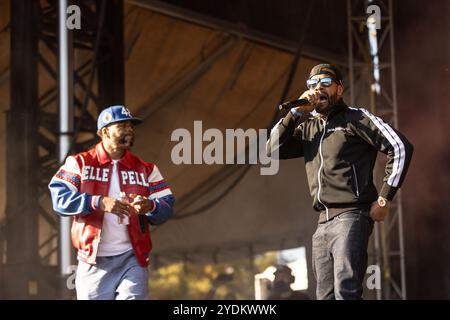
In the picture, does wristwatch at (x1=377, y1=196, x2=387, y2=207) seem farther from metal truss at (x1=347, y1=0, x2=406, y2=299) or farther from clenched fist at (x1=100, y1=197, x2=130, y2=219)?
metal truss at (x1=347, y1=0, x2=406, y2=299)

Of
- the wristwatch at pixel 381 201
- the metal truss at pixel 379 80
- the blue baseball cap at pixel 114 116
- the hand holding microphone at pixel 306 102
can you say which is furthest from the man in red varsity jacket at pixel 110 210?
the metal truss at pixel 379 80

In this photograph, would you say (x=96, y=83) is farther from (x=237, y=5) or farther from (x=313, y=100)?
(x=313, y=100)

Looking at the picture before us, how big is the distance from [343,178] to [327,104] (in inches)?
12.8

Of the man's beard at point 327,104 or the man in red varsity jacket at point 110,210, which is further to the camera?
the man in red varsity jacket at point 110,210

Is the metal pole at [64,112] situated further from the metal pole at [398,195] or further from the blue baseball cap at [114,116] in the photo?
the metal pole at [398,195]

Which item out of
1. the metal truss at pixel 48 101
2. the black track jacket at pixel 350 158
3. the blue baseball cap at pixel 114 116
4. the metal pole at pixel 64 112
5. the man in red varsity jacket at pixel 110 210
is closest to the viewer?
the black track jacket at pixel 350 158

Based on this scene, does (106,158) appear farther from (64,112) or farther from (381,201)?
(64,112)

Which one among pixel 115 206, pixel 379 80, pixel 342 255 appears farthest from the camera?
pixel 379 80

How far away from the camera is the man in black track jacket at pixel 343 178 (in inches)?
121

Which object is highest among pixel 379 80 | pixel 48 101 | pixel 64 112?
pixel 379 80

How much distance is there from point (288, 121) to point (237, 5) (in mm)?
3325

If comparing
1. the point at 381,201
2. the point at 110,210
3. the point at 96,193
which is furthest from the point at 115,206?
the point at 381,201

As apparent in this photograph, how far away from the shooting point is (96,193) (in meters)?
3.55

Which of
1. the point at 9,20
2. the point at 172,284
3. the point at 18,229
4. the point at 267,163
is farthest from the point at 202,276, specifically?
the point at 9,20
